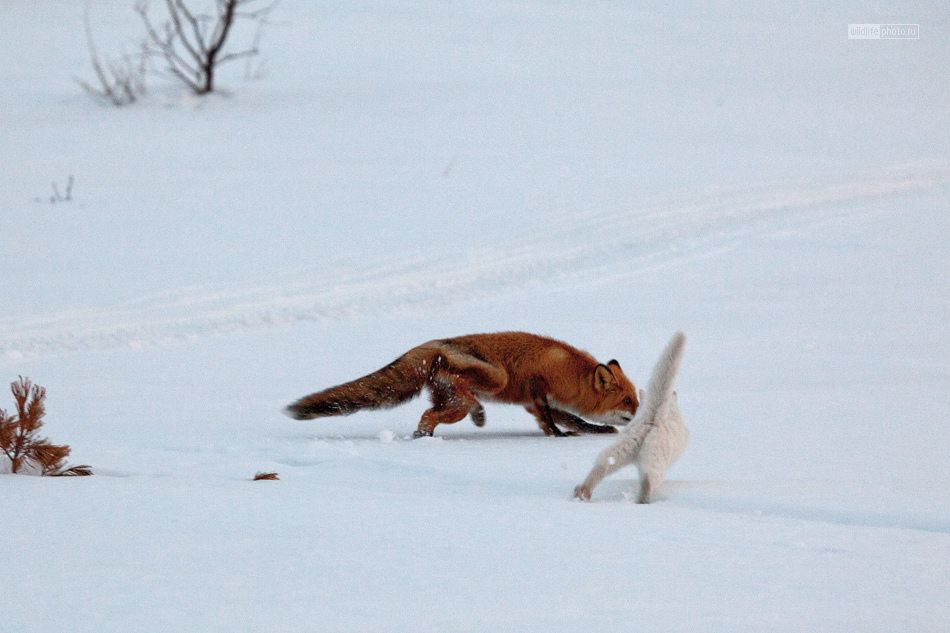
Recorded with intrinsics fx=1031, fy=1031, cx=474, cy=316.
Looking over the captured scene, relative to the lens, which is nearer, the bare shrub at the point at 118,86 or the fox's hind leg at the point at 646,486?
the fox's hind leg at the point at 646,486

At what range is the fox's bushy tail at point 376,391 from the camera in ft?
18.3

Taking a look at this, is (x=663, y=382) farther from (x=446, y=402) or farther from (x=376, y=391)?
(x=376, y=391)

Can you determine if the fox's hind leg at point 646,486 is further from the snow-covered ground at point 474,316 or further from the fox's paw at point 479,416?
the fox's paw at point 479,416

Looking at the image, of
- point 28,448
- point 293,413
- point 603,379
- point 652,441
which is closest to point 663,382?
point 652,441

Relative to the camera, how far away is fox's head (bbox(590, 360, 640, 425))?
5.72 metres

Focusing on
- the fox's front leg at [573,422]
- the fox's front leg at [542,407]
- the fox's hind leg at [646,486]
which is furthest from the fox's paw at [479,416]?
the fox's hind leg at [646,486]

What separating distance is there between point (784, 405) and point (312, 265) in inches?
216

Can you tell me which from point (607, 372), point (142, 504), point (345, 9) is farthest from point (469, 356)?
point (345, 9)

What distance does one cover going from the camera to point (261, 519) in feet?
11.6

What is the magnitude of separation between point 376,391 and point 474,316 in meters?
3.14

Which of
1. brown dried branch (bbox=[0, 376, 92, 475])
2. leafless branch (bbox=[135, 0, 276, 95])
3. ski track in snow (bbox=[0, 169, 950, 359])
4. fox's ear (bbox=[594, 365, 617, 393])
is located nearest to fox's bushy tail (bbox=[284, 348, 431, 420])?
fox's ear (bbox=[594, 365, 617, 393])

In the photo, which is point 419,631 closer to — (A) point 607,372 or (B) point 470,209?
(A) point 607,372

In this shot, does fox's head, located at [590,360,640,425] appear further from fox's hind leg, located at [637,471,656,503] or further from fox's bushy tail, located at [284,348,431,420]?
fox's hind leg, located at [637,471,656,503]

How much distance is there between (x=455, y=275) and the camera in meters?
9.84
